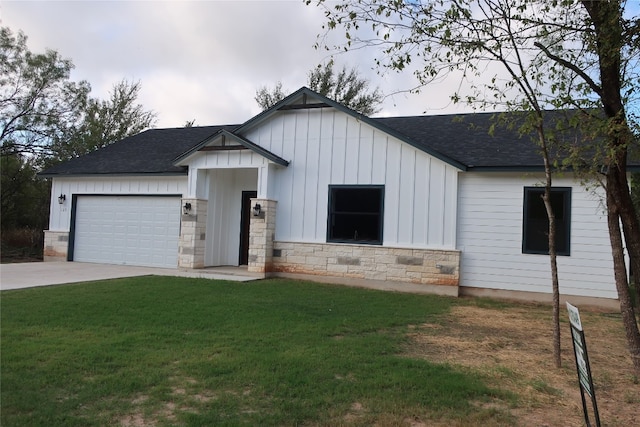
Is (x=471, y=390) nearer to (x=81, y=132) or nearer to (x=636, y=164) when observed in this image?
(x=636, y=164)

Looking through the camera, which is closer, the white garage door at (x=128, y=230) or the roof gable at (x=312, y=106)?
the roof gable at (x=312, y=106)

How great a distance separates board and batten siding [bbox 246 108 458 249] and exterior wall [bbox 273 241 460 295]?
0.21 m

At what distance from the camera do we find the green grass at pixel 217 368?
3711 mm

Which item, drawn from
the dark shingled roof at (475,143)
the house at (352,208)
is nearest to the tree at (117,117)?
the house at (352,208)

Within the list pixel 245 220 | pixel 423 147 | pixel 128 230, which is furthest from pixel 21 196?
pixel 423 147

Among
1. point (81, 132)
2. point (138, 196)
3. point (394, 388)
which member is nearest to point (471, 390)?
point (394, 388)

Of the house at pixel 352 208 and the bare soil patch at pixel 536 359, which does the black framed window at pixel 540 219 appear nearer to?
the house at pixel 352 208

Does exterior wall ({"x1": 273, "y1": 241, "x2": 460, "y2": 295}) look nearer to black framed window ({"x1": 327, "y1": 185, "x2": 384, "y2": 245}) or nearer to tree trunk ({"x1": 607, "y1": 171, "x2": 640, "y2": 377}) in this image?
black framed window ({"x1": 327, "y1": 185, "x2": 384, "y2": 245})

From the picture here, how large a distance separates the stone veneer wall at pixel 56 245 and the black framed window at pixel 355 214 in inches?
359

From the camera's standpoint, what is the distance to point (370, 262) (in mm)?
11695

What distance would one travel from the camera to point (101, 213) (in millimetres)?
15234

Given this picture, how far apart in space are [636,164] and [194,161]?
34.7 feet

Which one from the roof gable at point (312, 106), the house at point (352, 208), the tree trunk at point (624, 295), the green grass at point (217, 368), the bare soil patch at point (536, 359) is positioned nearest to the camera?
the green grass at point (217, 368)

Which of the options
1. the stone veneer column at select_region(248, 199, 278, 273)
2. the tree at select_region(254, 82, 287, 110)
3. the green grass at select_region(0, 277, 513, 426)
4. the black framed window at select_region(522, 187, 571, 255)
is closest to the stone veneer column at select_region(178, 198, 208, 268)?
the stone veneer column at select_region(248, 199, 278, 273)
